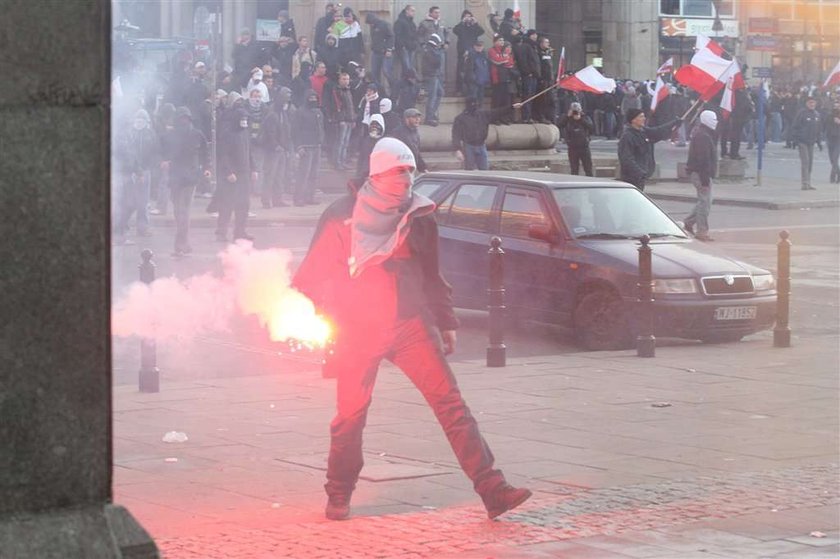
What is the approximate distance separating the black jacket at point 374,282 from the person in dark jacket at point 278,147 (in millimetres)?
18952

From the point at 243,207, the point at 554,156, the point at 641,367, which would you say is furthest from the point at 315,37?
the point at 641,367

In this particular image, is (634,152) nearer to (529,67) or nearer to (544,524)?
(529,67)

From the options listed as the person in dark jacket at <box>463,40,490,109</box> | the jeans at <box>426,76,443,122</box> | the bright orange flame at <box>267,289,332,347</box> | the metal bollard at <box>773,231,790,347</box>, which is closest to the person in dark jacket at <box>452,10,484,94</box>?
the person in dark jacket at <box>463,40,490,109</box>

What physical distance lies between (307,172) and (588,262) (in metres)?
14.1

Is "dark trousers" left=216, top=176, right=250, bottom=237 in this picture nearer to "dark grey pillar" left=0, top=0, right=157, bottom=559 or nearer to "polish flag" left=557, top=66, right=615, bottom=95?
"polish flag" left=557, top=66, right=615, bottom=95

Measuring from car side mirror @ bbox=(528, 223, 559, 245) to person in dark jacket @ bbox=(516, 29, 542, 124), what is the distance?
62.0ft

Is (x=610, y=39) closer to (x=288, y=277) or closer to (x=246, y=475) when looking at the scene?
(x=288, y=277)

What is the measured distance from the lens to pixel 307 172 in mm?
28250

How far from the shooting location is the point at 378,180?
811 cm

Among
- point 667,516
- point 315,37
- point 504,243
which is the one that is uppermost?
point 315,37

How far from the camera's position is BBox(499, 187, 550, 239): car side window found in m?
15.4

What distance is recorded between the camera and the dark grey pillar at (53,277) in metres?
Result: 4.12

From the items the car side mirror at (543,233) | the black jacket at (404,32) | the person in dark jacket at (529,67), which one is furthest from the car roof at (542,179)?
the person in dark jacket at (529,67)

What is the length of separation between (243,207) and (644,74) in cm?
4145
